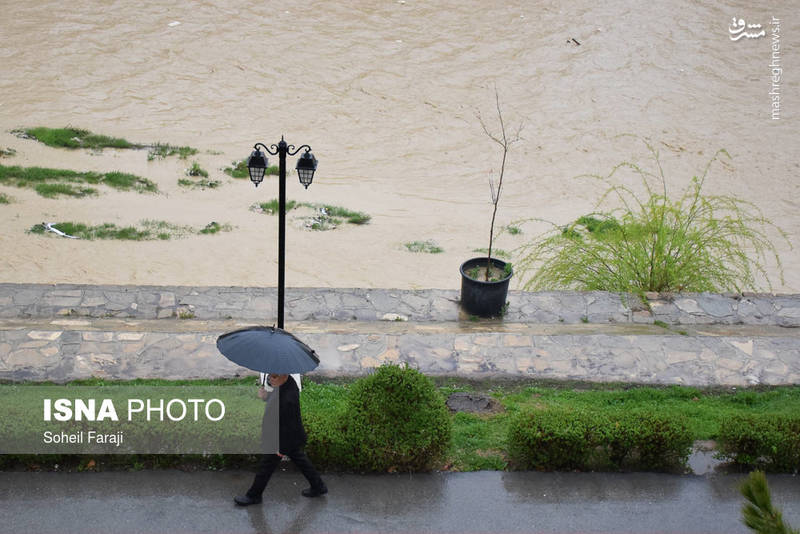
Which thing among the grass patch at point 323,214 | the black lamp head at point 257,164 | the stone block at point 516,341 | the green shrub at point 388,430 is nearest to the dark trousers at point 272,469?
the green shrub at point 388,430

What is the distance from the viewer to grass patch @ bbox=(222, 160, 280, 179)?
17.1 meters

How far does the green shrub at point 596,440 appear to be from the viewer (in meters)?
6.75

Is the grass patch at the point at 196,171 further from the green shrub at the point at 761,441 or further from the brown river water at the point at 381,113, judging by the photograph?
the green shrub at the point at 761,441

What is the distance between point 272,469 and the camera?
6238 mm

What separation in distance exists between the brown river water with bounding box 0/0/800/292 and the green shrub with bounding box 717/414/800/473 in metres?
6.97

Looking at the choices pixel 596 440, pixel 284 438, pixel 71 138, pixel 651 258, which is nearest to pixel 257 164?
pixel 284 438

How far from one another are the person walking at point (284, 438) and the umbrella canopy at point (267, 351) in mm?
178

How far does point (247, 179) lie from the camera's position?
17094 mm

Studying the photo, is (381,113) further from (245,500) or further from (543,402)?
A: (245,500)

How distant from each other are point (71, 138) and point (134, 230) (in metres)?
5.05

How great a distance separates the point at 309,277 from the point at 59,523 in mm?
7685

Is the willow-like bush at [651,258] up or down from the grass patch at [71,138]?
down

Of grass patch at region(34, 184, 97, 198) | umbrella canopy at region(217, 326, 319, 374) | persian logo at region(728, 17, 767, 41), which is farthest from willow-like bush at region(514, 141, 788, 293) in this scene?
persian logo at region(728, 17, 767, 41)

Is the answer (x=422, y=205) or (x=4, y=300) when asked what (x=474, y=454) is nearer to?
(x=4, y=300)
